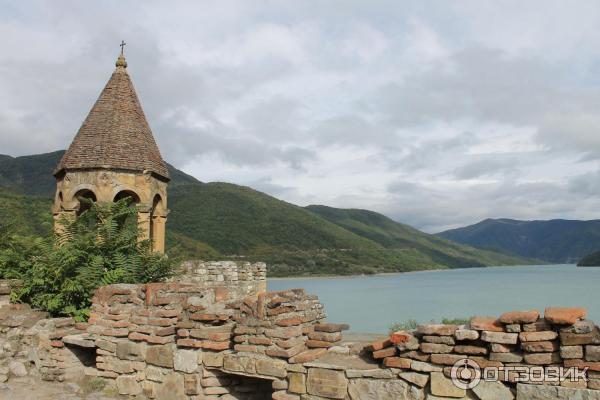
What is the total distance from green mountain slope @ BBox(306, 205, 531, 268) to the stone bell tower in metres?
131

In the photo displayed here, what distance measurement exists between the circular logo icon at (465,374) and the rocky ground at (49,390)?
392 cm

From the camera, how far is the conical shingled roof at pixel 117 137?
9617 millimetres

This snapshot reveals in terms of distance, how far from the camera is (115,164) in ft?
31.2

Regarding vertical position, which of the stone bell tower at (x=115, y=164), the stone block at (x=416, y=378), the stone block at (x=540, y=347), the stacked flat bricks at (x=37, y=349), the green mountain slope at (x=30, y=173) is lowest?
the stacked flat bricks at (x=37, y=349)

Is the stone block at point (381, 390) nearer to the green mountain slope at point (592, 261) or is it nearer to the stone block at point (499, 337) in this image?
the stone block at point (499, 337)

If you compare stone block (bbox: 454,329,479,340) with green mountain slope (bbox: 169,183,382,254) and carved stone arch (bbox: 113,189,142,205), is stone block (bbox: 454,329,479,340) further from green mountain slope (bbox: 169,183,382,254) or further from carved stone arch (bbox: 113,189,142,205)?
green mountain slope (bbox: 169,183,382,254)

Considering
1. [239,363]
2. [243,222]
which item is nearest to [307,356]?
[239,363]

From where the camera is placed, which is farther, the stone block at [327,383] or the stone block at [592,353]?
the stone block at [327,383]

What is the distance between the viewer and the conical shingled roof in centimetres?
962

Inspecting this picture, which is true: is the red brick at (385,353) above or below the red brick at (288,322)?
below

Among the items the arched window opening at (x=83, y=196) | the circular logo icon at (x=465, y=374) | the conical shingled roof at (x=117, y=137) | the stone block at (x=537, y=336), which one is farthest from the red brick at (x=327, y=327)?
the arched window opening at (x=83, y=196)

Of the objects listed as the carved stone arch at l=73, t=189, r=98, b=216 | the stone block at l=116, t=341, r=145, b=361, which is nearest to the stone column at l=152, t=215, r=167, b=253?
the carved stone arch at l=73, t=189, r=98, b=216

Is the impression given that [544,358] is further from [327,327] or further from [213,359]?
[213,359]

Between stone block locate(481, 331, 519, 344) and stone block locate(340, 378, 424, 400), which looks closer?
stone block locate(481, 331, 519, 344)
